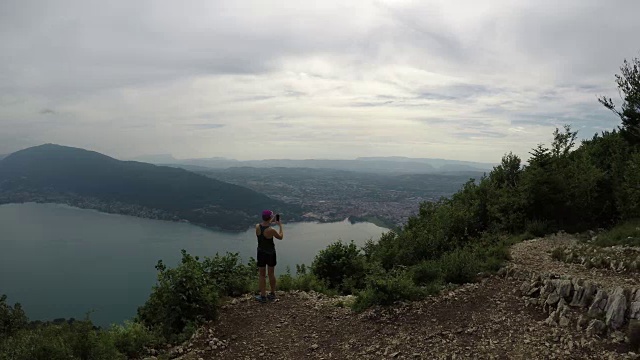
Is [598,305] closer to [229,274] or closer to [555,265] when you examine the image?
[555,265]

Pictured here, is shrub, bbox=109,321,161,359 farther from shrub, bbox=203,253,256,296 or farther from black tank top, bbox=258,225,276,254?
black tank top, bbox=258,225,276,254

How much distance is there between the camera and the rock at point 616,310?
5484 mm

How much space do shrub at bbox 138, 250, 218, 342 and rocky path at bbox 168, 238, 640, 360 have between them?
0.40 metres

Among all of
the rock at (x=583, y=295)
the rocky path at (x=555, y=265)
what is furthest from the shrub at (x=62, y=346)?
the rocky path at (x=555, y=265)

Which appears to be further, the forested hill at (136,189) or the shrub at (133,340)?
the forested hill at (136,189)

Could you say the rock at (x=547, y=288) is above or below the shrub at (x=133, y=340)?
above

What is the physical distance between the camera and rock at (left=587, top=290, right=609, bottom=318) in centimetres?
584

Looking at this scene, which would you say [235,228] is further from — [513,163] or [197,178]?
[513,163]

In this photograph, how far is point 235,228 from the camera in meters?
96.4

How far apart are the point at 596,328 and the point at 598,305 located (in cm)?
58

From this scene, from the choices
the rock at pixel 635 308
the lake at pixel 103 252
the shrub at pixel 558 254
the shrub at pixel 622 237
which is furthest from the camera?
the lake at pixel 103 252

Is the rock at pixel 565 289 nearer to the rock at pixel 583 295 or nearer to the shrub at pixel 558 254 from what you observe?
the rock at pixel 583 295

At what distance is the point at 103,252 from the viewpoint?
8188 cm

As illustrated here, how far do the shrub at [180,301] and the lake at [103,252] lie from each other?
28.8 metres
